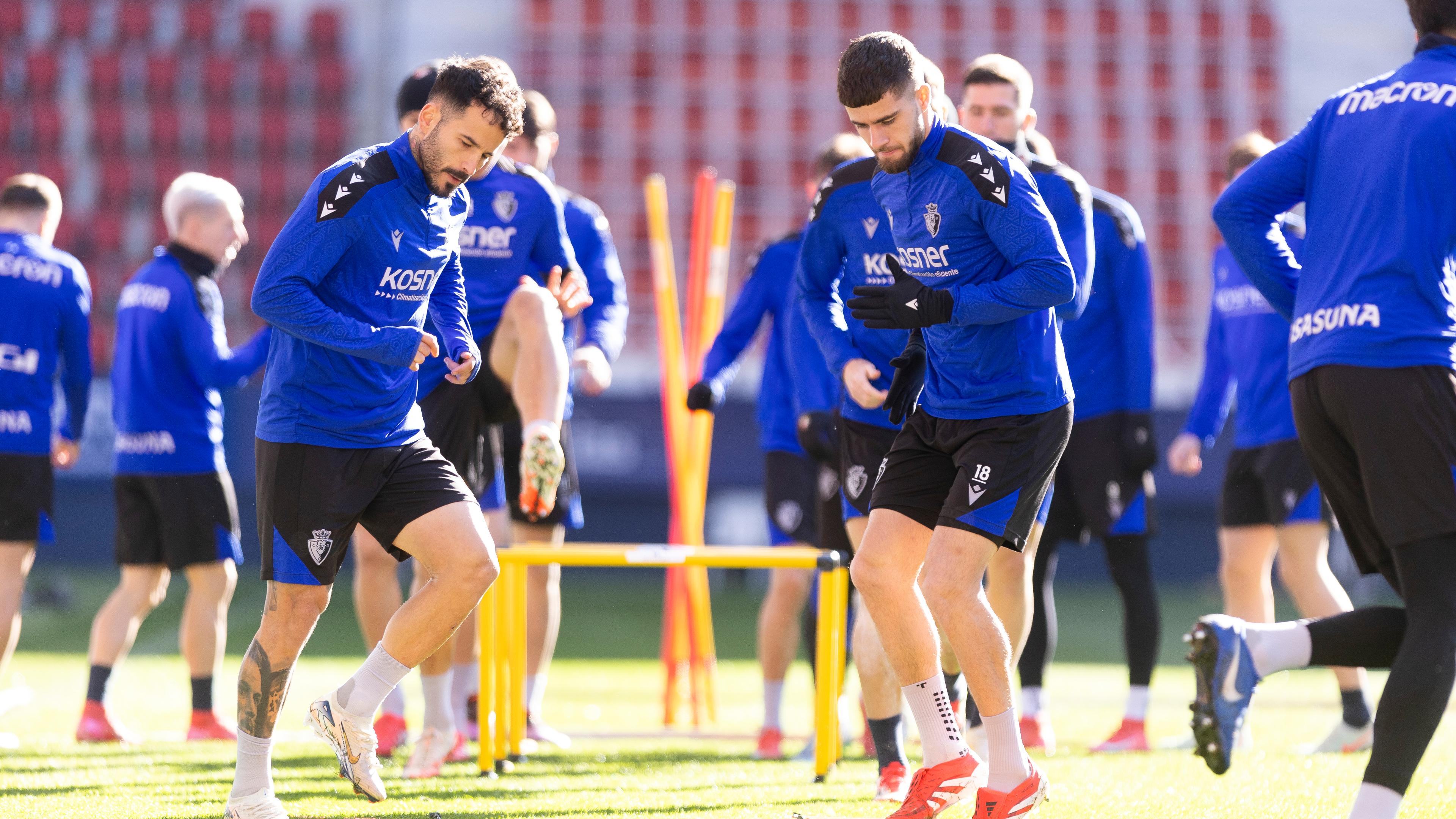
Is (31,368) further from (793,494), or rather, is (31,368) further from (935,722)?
(935,722)

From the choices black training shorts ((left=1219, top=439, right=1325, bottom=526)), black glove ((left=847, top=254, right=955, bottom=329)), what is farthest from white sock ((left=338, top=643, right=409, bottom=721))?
black training shorts ((left=1219, top=439, right=1325, bottom=526))

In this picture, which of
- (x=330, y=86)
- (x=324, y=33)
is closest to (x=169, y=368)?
(x=330, y=86)

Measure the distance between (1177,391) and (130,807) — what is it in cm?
1217

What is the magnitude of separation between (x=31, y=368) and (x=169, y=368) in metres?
0.52

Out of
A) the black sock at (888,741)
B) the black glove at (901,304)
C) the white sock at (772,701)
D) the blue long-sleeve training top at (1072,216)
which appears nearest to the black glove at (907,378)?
the black glove at (901,304)

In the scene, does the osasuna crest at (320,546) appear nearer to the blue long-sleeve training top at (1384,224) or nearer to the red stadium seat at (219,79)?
the blue long-sleeve training top at (1384,224)

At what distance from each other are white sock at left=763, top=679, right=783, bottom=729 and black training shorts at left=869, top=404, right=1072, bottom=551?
1833mm

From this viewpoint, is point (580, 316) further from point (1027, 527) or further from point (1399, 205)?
point (1399, 205)

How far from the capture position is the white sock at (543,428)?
4051 mm

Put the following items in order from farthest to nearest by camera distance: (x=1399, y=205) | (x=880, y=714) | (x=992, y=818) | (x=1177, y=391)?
(x=1177, y=391) < (x=880, y=714) < (x=992, y=818) < (x=1399, y=205)

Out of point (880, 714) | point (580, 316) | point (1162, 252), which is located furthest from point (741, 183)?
point (880, 714)

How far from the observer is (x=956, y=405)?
11.5ft

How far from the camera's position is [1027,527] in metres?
3.45

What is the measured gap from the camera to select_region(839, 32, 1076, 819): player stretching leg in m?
3.34
